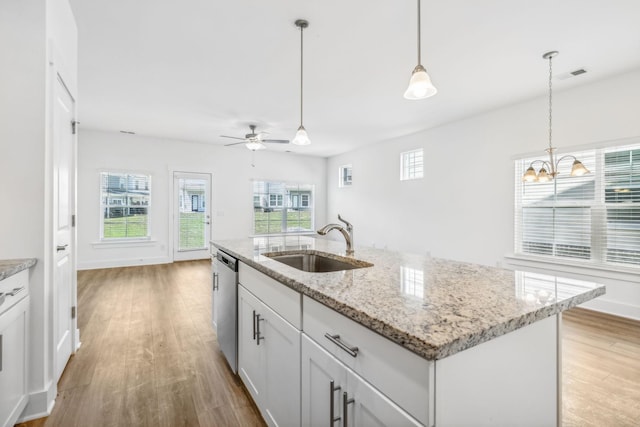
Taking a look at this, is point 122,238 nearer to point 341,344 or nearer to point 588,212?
point 341,344

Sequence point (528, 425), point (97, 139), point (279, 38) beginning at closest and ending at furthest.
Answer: point (528, 425)
point (279, 38)
point (97, 139)

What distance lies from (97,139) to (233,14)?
17.1ft

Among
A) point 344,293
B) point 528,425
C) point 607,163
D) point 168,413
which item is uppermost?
point 607,163

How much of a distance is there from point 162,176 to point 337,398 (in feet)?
22.4

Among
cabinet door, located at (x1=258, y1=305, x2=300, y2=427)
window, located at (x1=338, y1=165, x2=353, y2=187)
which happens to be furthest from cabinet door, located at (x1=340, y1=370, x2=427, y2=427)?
window, located at (x1=338, y1=165, x2=353, y2=187)

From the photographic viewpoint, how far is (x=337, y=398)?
3.36 feet

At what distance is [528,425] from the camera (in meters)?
1.00

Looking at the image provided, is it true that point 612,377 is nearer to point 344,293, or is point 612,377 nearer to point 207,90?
point 344,293

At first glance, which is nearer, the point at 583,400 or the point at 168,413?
the point at 168,413

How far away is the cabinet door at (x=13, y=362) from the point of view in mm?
1434

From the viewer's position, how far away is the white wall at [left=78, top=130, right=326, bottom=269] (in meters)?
6.02

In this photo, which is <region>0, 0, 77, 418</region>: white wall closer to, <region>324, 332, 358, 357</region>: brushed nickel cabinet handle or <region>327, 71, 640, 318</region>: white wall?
<region>324, 332, 358, 357</region>: brushed nickel cabinet handle

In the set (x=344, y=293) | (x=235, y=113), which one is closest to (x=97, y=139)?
(x=235, y=113)

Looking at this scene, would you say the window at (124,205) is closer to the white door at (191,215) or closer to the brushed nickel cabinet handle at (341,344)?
the white door at (191,215)
